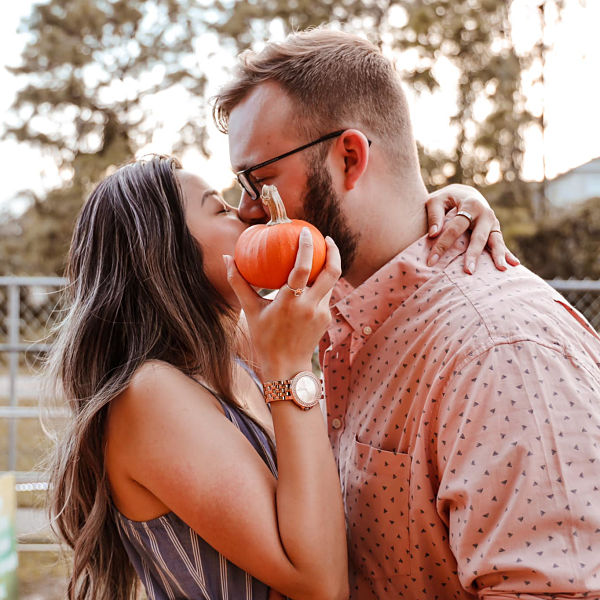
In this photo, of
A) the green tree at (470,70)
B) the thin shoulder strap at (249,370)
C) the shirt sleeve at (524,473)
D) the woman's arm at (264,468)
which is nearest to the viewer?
the shirt sleeve at (524,473)

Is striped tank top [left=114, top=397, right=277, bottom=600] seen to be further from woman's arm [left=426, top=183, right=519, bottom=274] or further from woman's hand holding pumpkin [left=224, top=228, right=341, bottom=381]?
woman's arm [left=426, top=183, right=519, bottom=274]

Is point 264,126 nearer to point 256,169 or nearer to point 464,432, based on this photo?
point 256,169

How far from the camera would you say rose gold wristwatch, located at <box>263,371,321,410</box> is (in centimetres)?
187

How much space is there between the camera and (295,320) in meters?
1.88

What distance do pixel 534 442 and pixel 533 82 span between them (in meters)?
11.9

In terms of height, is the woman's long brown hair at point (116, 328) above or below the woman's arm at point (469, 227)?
below

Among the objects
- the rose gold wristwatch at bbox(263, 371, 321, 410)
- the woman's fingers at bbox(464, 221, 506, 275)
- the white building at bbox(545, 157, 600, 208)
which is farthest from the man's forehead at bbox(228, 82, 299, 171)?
the white building at bbox(545, 157, 600, 208)

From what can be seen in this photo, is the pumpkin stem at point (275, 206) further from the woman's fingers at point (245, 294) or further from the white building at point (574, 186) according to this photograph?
the white building at point (574, 186)

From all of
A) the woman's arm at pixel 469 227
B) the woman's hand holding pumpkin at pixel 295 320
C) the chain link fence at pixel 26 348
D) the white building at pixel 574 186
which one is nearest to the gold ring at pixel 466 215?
the woman's arm at pixel 469 227

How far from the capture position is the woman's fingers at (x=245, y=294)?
1.98 metres

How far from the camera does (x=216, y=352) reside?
2.34 m

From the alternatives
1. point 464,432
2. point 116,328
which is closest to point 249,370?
point 116,328

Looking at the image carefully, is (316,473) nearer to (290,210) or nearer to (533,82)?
(290,210)

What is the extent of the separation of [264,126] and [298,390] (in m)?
0.87
